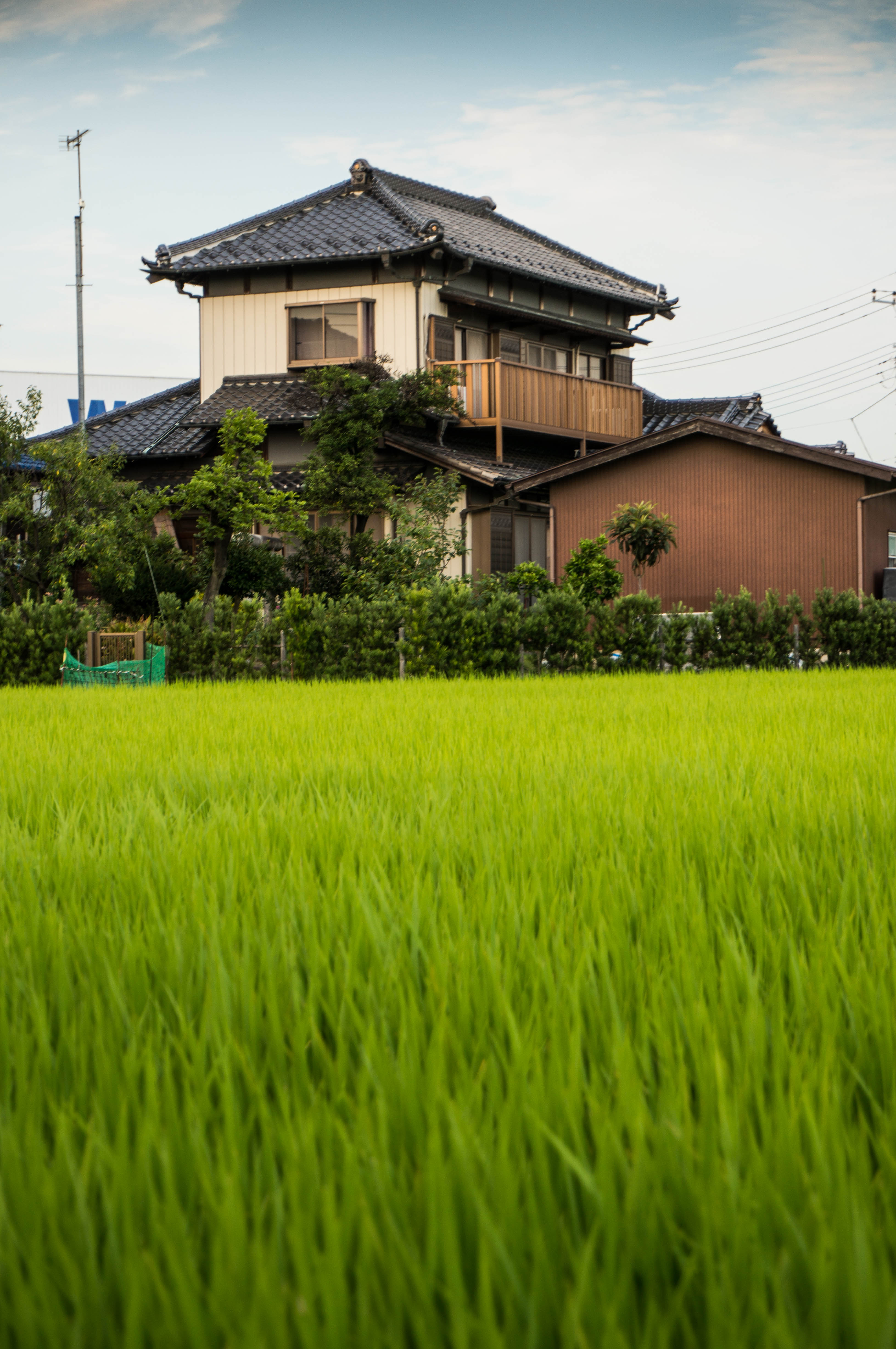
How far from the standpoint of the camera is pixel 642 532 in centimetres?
1728

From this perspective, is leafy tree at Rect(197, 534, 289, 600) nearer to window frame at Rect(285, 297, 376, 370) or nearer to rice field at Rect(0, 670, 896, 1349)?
window frame at Rect(285, 297, 376, 370)

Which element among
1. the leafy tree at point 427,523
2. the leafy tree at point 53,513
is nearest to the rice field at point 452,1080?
the leafy tree at point 53,513

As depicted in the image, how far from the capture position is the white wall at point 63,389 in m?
36.2

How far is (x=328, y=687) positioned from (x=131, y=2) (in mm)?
12357

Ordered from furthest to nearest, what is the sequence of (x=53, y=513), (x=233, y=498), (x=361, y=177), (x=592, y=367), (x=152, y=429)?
(x=592, y=367), (x=361, y=177), (x=152, y=429), (x=233, y=498), (x=53, y=513)

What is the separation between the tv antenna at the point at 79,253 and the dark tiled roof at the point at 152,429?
199cm

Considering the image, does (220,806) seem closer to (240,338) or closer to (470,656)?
(470,656)

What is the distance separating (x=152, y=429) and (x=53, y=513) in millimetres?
7403

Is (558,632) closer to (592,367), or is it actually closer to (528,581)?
(528,581)

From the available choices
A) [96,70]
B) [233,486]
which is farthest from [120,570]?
[96,70]

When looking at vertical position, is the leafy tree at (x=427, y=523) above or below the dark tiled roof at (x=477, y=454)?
below

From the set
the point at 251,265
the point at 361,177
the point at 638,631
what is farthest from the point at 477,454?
the point at 638,631

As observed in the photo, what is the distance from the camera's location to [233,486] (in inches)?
619

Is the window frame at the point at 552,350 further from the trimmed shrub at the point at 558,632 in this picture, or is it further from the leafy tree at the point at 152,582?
the trimmed shrub at the point at 558,632
